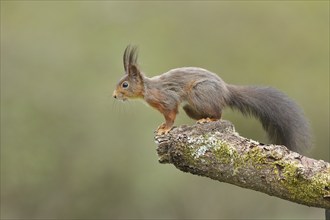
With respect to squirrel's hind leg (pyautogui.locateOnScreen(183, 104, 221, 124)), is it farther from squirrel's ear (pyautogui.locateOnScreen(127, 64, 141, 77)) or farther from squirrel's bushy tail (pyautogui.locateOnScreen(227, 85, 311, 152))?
squirrel's ear (pyautogui.locateOnScreen(127, 64, 141, 77))

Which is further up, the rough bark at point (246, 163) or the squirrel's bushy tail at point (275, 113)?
the squirrel's bushy tail at point (275, 113)

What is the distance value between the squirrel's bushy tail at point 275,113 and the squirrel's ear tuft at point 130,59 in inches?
14.0

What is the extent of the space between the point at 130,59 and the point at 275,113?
54 cm

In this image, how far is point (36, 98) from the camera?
4.84 meters

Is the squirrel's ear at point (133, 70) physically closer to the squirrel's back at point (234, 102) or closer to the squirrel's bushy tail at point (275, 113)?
the squirrel's back at point (234, 102)

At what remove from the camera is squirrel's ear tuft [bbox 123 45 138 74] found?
2.19 meters

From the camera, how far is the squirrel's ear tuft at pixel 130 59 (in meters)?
2.19

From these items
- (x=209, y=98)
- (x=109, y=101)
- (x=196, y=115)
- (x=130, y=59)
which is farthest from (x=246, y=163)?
(x=109, y=101)

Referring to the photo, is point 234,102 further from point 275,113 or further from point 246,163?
point 246,163

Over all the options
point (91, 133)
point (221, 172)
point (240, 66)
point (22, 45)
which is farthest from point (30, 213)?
point (221, 172)

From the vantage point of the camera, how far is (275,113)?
7.19 feet

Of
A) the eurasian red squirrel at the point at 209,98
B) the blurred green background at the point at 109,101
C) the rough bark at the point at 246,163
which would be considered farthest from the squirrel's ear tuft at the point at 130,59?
the blurred green background at the point at 109,101

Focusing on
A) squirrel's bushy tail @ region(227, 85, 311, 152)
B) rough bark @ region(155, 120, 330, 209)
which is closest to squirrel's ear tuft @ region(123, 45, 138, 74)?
squirrel's bushy tail @ region(227, 85, 311, 152)

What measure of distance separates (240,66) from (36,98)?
1.64 m
